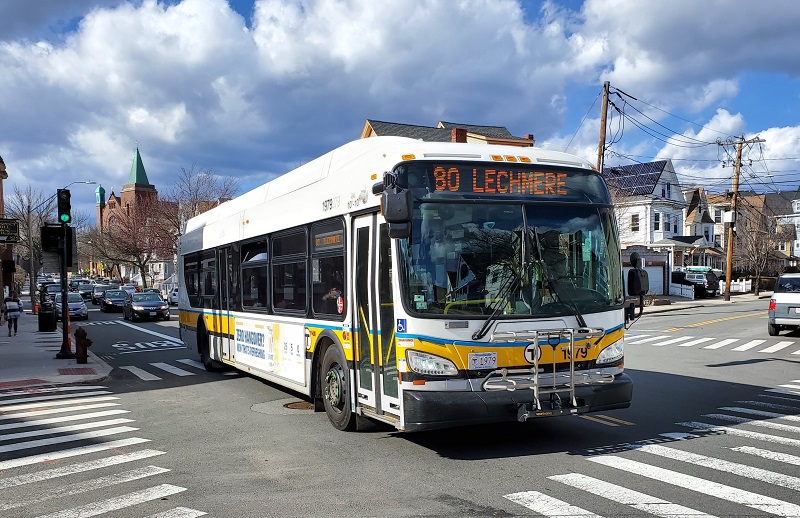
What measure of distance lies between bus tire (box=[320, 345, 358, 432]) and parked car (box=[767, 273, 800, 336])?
17081mm

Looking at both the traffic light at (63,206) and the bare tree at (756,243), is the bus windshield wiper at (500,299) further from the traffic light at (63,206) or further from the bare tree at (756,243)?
the bare tree at (756,243)

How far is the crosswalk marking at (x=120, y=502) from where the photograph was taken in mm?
5656

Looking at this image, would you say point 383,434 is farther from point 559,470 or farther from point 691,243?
point 691,243

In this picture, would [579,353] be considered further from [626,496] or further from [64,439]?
[64,439]

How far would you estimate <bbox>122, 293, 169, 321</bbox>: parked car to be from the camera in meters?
36.2

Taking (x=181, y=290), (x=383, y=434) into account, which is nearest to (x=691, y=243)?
(x=181, y=290)

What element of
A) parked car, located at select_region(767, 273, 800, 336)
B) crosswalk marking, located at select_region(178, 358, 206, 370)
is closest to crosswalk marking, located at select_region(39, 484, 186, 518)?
crosswalk marking, located at select_region(178, 358, 206, 370)

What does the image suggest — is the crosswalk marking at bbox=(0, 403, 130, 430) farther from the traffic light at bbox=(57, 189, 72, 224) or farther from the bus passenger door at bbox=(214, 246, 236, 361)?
the traffic light at bbox=(57, 189, 72, 224)

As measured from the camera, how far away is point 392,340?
7.17m

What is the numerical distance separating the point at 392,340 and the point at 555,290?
1.78 meters

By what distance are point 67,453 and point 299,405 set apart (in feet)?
11.6

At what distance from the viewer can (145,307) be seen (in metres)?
36.2

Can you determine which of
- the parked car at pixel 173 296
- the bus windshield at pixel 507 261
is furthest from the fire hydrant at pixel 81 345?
the parked car at pixel 173 296

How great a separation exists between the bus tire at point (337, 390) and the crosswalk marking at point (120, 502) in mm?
2418
